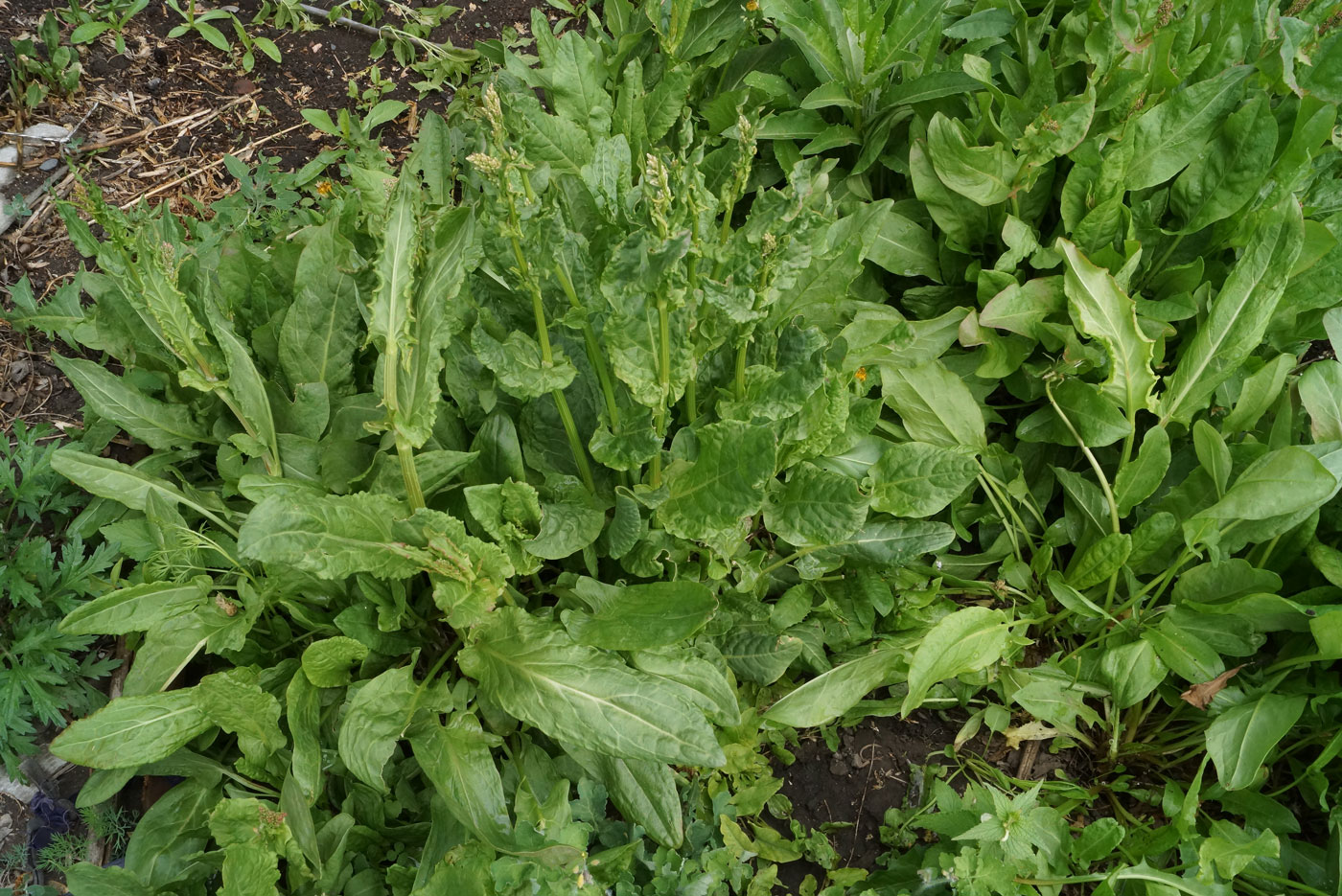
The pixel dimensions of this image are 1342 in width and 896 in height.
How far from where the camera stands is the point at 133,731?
73.5 inches

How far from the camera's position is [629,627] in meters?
1.92

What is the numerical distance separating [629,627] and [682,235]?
82 centimetres

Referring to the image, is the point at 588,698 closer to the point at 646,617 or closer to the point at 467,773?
the point at 646,617

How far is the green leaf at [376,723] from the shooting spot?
1.82m

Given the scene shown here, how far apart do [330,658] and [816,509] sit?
1071 mm

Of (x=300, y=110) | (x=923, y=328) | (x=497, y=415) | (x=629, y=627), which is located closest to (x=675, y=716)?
(x=629, y=627)

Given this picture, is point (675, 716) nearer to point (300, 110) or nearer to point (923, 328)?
point (923, 328)

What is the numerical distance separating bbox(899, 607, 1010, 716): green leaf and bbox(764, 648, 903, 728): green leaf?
0.11 meters

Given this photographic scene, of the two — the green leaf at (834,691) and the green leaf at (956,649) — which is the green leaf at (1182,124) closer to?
the green leaf at (956,649)

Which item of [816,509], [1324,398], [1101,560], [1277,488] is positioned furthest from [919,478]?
[1324,398]

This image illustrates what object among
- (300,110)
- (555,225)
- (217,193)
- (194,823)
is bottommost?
(194,823)

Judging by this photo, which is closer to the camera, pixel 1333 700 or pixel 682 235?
pixel 682 235

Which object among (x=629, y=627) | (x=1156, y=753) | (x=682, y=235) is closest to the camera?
(x=682, y=235)

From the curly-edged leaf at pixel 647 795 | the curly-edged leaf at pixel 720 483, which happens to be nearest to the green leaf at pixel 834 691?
the curly-edged leaf at pixel 647 795
